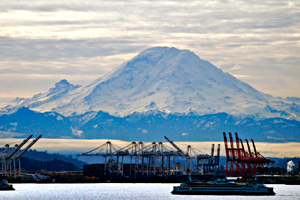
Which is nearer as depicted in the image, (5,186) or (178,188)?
(178,188)

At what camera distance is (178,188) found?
589ft

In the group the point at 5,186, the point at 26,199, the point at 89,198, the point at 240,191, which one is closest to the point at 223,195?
the point at 240,191

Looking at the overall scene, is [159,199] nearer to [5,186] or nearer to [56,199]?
[56,199]

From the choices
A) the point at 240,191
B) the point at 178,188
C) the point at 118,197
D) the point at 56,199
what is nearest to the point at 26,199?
the point at 56,199

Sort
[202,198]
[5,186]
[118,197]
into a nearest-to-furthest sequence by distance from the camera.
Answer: [202,198]
[118,197]
[5,186]

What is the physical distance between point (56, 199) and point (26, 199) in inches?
260

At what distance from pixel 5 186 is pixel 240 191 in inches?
2446

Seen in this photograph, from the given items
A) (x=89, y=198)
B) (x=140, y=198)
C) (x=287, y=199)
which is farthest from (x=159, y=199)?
(x=287, y=199)

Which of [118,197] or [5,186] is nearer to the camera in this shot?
[118,197]

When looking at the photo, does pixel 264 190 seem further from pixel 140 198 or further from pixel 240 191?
pixel 140 198

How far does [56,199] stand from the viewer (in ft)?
557

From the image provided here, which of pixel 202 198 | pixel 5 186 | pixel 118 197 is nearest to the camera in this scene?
pixel 202 198

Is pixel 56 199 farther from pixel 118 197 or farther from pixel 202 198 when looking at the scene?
pixel 202 198

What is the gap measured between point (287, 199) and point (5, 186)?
72.9m
